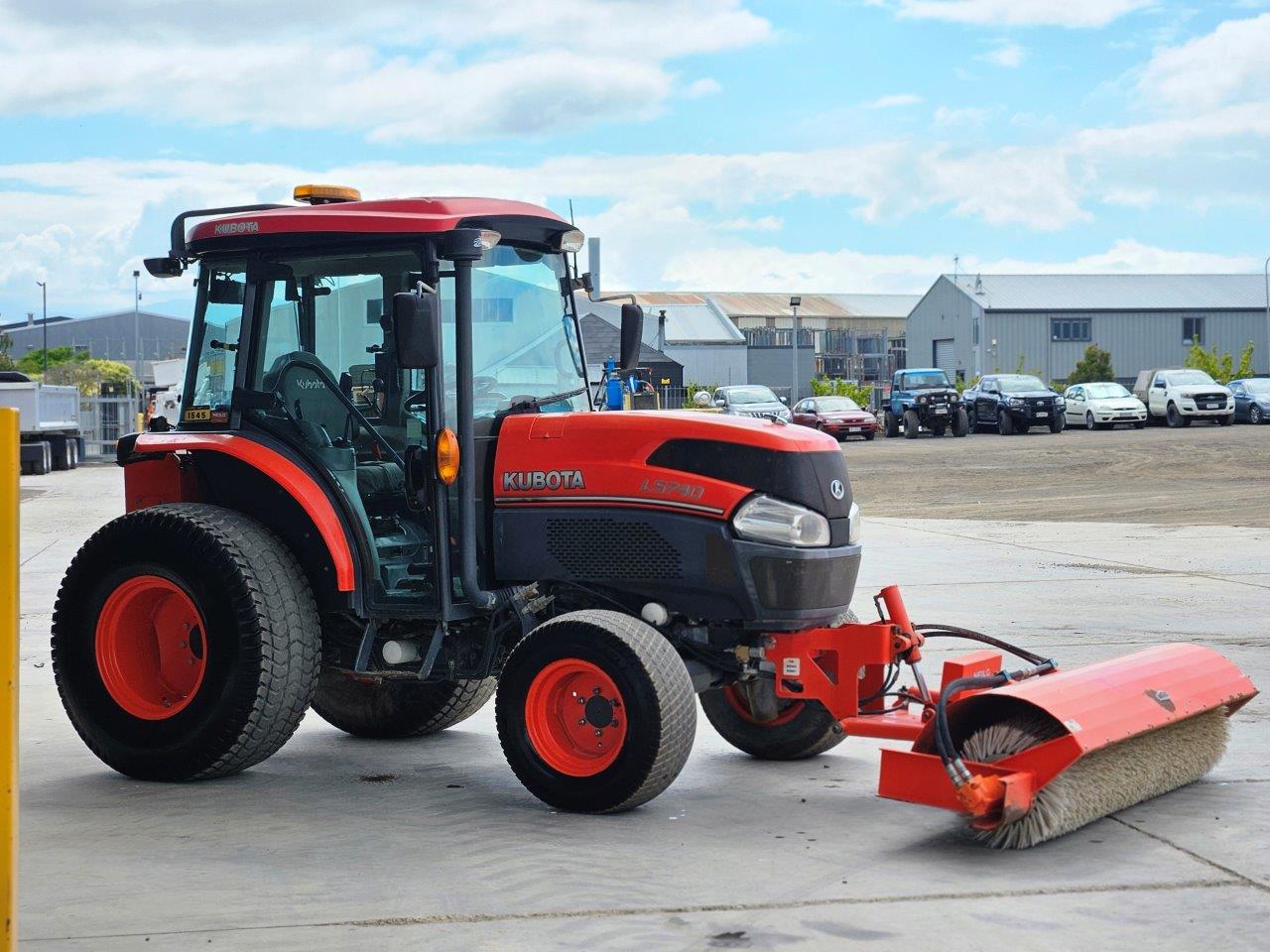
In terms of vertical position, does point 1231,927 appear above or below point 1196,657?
below

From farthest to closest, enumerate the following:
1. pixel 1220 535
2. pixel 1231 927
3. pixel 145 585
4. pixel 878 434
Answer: pixel 878 434
pixel 1220 535
pixel 145 585
pixel 1231 927

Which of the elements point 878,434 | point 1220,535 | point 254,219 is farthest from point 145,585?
point 878,434

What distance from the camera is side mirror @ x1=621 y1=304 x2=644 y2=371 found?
760 cm

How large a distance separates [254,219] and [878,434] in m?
47.9

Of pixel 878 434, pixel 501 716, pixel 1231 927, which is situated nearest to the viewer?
pixel 1231 927

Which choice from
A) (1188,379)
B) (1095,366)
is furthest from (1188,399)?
(1095,366)

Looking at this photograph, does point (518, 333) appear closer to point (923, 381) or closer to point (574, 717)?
point (574, 717)

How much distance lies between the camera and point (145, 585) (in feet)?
23.7

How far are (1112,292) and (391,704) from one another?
268 feet

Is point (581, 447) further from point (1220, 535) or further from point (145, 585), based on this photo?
point (1220, 535)

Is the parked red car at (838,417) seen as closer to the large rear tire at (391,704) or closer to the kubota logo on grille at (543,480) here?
the large rear tire at (391,704)

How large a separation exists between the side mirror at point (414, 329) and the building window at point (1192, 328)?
83.2 meters

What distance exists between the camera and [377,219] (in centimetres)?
700

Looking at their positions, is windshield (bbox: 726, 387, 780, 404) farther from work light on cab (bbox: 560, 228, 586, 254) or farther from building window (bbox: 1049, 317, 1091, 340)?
building window (bbox: 1049, 317, 1091, 340)
